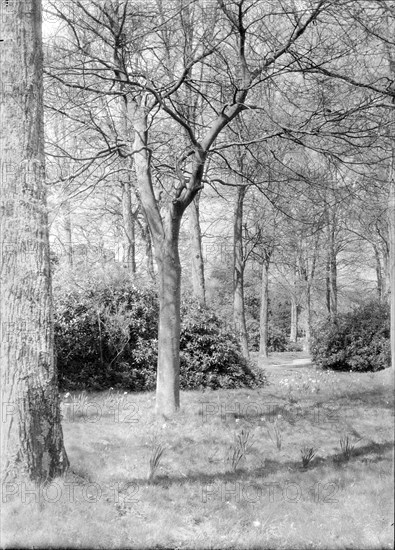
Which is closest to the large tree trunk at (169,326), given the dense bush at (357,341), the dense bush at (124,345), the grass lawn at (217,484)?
the grass lawn at (217,484)

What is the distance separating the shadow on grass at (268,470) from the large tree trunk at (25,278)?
1009 mm

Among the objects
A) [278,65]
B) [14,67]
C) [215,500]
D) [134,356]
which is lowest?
[215,500]

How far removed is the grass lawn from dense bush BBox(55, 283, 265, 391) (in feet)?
9.02

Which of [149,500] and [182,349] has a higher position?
[182,349]

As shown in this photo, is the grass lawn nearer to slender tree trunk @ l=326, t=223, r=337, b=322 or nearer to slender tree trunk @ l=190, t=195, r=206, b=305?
slender tree trunk @ l=190, t=195, r=206, b=305

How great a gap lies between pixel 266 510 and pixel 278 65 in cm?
540

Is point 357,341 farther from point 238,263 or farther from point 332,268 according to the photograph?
point 332,268

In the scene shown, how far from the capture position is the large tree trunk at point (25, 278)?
4.09m

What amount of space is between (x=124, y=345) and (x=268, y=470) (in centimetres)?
551

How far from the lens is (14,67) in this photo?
4.22m

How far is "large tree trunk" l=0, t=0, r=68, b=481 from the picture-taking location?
4090 mm

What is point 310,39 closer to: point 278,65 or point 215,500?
point 278,65

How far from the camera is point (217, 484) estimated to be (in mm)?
4652

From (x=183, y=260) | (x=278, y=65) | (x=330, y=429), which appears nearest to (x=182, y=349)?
(x=330, y=429)
